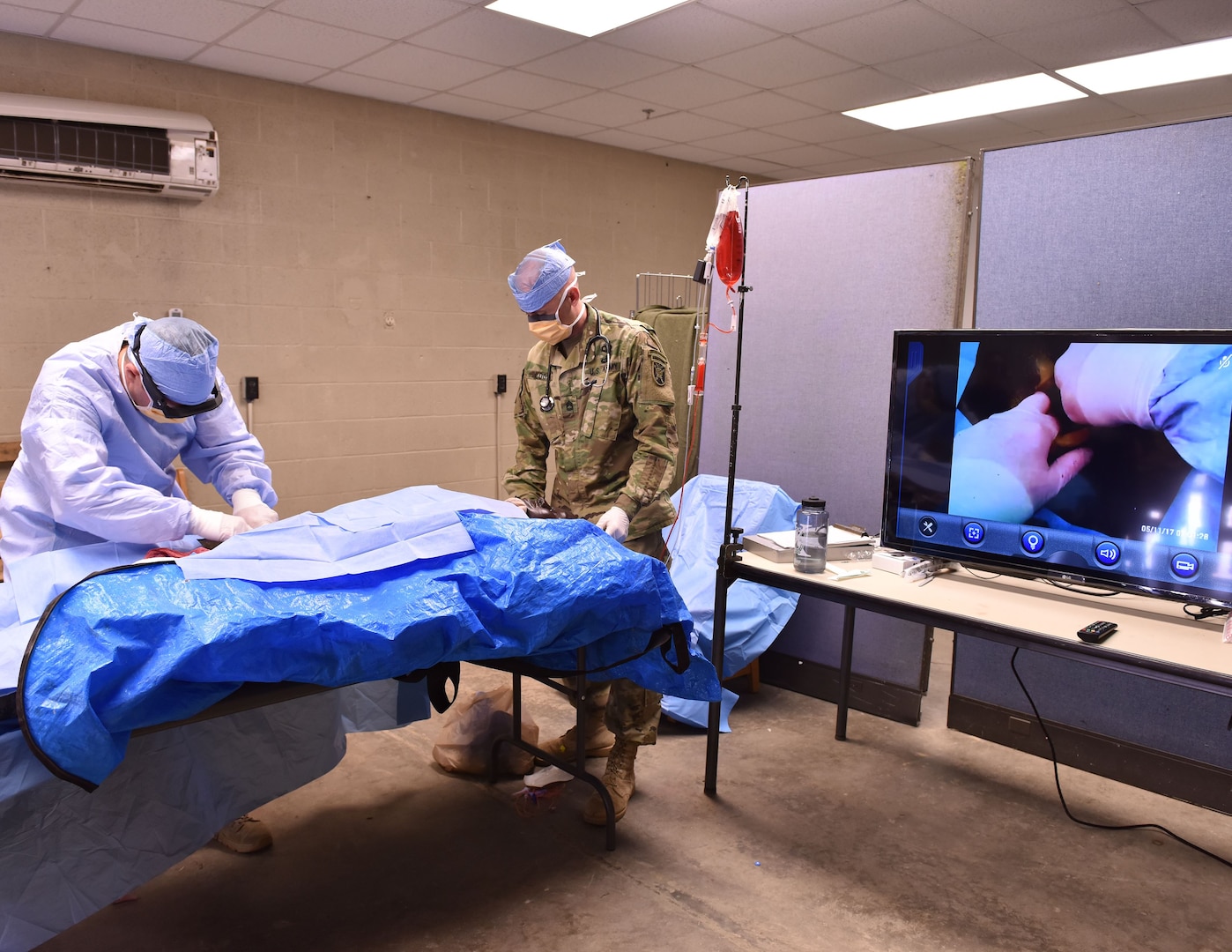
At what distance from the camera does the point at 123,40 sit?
148 inches

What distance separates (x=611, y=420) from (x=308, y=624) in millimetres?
1190

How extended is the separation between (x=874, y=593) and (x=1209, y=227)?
4.37 ft

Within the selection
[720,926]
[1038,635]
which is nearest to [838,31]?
[1038,635]

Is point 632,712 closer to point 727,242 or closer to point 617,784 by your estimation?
point 617,784

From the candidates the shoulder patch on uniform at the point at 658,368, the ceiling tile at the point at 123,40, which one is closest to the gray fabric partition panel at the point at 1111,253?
the shoulder patch on uniform at the point at 658,368

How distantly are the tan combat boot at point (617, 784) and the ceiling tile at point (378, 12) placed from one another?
278 cm

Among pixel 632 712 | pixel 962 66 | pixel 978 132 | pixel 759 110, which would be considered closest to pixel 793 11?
pixel 962 66

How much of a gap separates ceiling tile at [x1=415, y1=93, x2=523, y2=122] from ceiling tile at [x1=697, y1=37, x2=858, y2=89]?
1.24 meters

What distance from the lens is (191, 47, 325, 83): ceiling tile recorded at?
13.0 ft

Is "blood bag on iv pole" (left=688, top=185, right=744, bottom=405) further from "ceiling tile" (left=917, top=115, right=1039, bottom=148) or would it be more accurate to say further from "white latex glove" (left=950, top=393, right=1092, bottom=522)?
"ceiling tile" (left=917, top=115, right=1039, bottom=148)

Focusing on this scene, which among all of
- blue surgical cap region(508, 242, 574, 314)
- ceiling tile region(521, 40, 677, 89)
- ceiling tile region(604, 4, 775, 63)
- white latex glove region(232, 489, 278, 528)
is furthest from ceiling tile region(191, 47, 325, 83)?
white latex glove region(232, 489, 278, 528)

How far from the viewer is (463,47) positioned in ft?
12.9

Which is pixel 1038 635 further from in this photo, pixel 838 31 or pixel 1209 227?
pixel 838 31

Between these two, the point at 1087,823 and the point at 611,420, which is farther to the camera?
the point at 611,420
